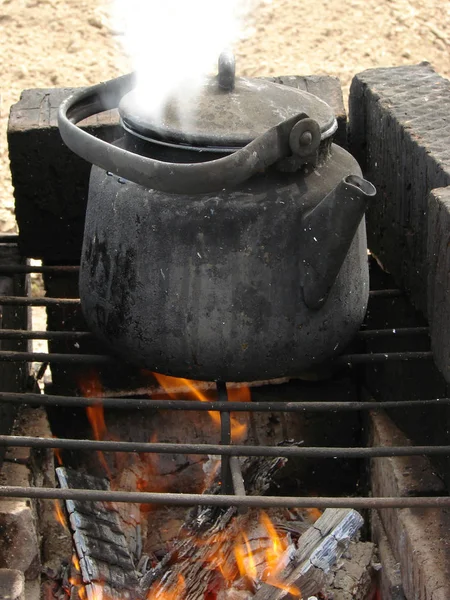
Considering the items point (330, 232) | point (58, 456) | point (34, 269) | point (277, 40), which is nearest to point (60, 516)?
point (58, 456)

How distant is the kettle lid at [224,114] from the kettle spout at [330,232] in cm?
15

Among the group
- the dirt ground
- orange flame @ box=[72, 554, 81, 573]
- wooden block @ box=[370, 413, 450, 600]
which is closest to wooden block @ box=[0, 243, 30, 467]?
orange flame @ box=[72, 554, 81, 573]

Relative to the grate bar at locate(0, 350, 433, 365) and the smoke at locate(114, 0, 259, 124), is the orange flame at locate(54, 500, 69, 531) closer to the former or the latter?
the grate bar at locate(0, 350, 433, 365)

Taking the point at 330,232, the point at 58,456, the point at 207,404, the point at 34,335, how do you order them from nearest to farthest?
the point at 330,232 < the point at 207,404 < the point at 34,335 < the point at 58,456

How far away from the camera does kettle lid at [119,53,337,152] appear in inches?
64.7

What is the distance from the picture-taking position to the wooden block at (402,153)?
1.97 m

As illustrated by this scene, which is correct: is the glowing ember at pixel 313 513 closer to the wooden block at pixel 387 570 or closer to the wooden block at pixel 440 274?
the wooden block at pixel 387 570

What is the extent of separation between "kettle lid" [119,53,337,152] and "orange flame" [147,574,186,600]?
33.5 inches

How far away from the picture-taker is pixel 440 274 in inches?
68.2

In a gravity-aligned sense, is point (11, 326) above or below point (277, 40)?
above

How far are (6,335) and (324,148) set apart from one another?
74cm

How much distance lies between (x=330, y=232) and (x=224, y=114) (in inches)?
11.1

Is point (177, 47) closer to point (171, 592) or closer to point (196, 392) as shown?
point (196, 392)

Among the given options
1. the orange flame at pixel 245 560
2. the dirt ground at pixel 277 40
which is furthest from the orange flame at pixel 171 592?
the dirt ground at pixel 277 40
